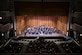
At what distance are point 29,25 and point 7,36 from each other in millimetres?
2616

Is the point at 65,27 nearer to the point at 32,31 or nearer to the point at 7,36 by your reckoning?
the point at 32,31

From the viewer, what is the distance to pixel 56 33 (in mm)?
14070

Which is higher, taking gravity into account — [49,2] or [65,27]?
[49,2]

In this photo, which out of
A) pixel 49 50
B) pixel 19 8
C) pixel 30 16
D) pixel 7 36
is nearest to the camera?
pixel 49 50

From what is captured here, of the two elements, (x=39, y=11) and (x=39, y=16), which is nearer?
(x=39, y=11)

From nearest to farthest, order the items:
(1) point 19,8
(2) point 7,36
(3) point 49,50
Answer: (3) point 49,50
(2) point 7,36
(1) point 19,8

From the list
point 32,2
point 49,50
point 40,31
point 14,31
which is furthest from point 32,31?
point 49,50

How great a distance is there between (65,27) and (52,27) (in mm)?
1239

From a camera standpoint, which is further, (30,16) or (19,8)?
(30,16)

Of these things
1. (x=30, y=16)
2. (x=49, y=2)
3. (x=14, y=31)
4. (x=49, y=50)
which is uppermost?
(x=49, y=2)

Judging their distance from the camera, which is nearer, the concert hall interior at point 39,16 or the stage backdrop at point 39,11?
the concert hall interior at point 39,16

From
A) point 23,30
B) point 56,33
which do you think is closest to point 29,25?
point 23,30

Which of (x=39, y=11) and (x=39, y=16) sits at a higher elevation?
(x=39, y=11)

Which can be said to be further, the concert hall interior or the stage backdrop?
the stage backdrop
